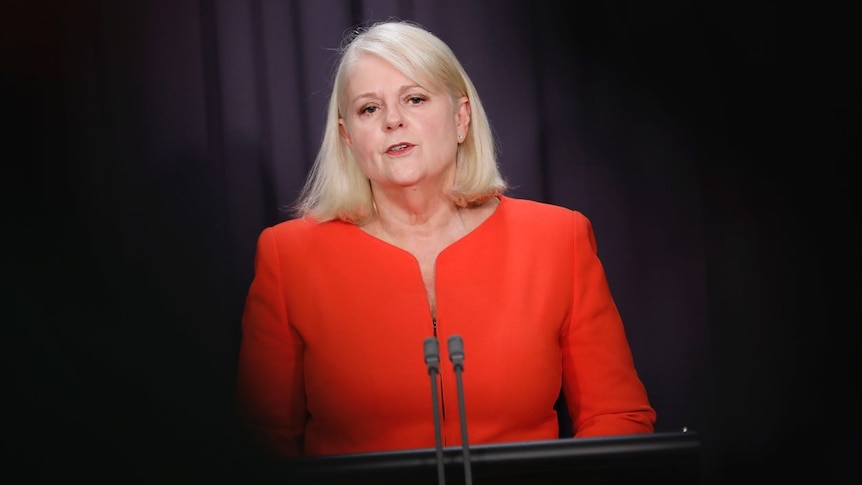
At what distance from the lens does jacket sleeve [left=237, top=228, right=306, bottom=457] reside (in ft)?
7.91

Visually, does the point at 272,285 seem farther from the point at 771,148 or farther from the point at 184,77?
the point at 771,148

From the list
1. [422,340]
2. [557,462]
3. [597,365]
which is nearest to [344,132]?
[422,340]

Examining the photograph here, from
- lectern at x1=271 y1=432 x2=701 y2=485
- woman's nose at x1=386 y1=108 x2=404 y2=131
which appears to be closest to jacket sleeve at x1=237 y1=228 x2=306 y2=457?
woman's nose at x1=386 y1=108 x2=404 y2=131

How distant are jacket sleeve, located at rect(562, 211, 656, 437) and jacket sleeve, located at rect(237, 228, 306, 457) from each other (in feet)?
2.27

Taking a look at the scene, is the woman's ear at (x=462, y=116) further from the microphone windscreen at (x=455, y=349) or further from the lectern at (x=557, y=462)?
the lectern at (x=557, y=462)

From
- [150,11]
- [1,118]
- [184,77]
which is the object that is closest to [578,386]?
[184,77]

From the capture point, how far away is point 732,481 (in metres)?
2.72

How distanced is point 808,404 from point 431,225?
1.18 m

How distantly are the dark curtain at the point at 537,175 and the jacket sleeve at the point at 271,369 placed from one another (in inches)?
10.6

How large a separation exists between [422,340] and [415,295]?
113 millimetres

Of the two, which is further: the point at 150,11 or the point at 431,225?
the point at 150,11

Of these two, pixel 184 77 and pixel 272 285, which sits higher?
pixel 184 77

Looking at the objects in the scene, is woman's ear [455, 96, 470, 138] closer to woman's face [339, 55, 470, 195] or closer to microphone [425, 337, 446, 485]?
woman's face [339, 55, 470, 195]

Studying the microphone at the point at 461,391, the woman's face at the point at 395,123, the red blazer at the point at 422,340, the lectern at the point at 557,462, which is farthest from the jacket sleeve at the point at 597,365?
the microphone at the point at 461,391
